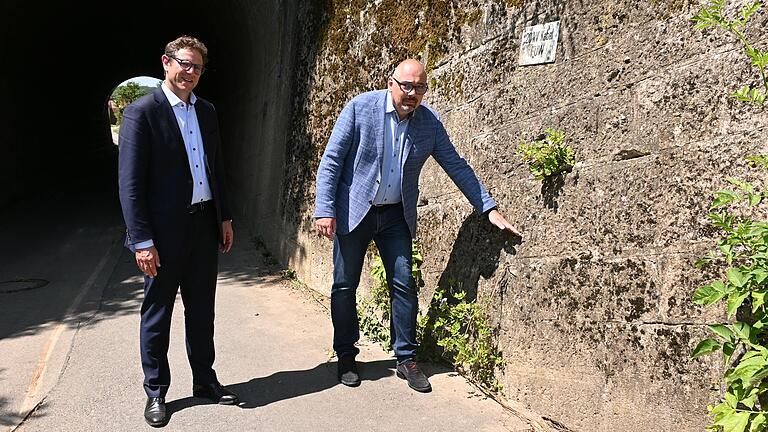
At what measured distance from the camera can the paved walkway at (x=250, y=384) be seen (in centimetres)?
363

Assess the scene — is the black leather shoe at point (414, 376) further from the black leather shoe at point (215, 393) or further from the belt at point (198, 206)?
the belt at point (198, 206)

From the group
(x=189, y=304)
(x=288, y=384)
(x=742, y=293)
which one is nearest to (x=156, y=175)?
(x=189, y=304)

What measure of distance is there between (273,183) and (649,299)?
18.2ft

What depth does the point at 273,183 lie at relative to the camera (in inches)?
311

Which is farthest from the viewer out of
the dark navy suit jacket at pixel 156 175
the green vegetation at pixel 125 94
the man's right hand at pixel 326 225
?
the green vegetation at pixel 125 94

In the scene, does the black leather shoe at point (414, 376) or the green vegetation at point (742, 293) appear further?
the black leather shoe at point (414, 376)

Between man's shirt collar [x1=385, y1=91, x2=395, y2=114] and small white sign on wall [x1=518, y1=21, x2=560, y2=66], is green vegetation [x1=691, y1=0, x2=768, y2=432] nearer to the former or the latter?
small white sign on wall [x1=518, y1=21, x2=560, y2=66]

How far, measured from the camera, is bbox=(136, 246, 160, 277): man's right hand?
343 centimetres

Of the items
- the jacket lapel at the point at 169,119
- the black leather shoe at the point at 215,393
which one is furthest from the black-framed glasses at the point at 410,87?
the black leather shoe at the point at 215,393

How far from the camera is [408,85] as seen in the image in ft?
12.3

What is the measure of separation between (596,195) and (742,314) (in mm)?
896

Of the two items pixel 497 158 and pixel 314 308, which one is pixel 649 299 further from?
pixel 314 308

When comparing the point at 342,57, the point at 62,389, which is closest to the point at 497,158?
the point at 342,57

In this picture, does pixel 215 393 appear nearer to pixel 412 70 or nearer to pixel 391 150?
pixel 391 150
